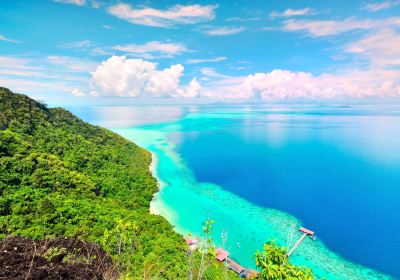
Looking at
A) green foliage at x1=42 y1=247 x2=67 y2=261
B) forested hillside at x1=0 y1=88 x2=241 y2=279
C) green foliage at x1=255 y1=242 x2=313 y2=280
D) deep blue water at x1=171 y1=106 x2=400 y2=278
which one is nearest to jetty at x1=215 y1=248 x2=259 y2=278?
forested hillside at x1=0 y1=88 x2=241 y2=279

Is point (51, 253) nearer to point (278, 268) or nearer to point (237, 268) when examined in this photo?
point (278, 268)

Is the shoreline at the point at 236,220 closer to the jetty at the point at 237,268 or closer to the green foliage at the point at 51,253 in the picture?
the jetty at the point at 237,268

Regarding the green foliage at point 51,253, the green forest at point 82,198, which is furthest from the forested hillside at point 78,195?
the green foliage at point 51,253

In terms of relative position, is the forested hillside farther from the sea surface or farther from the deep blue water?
the deep blue water

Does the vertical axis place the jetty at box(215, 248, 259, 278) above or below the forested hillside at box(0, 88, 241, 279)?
below

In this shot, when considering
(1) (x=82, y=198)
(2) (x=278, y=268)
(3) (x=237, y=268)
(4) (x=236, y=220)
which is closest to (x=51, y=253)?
(2) (x=278, y=268)

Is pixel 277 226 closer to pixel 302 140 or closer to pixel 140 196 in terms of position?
pixel 140 196
